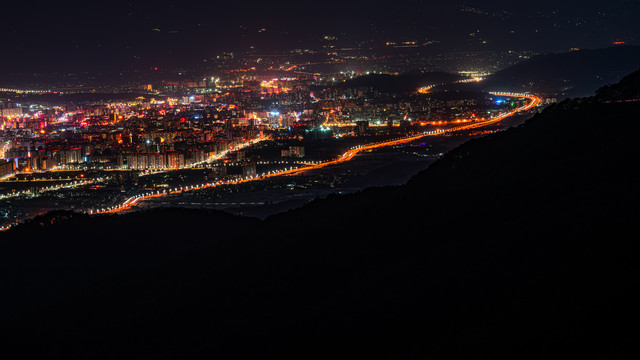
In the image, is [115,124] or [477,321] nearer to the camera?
[477,321]

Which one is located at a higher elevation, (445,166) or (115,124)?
(115,124)

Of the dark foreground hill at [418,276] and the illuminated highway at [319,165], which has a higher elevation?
the illuminated highway at [319,165]

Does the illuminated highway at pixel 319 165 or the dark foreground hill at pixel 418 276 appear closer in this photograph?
the dark foreground hill at pixel 418 276

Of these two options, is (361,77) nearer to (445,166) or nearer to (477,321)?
(445,166)

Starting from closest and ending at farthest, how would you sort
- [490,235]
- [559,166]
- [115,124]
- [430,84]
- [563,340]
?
[563,340] → [490,235] → [559,166] → [115,124] → [430,84]

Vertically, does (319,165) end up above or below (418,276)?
above

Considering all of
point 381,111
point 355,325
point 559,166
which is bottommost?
point 355,325

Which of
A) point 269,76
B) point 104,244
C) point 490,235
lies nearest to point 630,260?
point 490,235

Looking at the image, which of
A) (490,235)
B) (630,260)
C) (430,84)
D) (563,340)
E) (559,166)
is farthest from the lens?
(430,84)

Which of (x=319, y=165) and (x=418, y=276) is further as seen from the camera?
(x=319, y=165)
